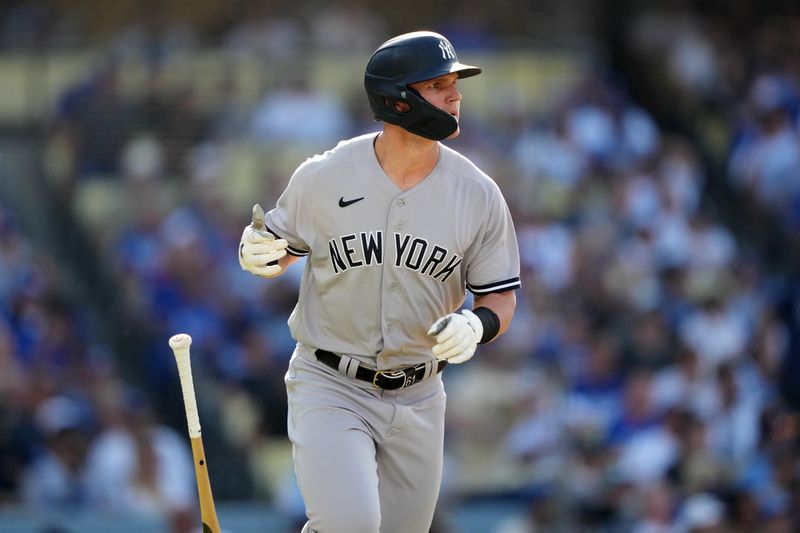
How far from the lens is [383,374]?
406 centimetres

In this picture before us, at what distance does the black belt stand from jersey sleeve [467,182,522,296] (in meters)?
0.35

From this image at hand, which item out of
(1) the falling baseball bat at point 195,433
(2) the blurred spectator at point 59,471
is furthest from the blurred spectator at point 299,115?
(1) the falling baseball bat at point 195,433

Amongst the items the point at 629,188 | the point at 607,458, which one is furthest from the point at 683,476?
the point at 629,188

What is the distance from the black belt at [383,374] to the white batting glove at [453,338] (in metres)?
0.32

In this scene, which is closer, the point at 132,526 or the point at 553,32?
the point at 132,526

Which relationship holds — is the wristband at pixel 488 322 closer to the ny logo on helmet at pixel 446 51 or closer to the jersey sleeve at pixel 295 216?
the jersey sleeve at pixel 295 216

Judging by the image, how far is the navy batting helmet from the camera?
3.94m

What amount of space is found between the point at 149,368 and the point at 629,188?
12.0 feet

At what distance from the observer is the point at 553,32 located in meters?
9.52

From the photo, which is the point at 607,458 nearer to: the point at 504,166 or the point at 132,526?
the point at 504,166

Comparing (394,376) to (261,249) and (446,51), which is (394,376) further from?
(446,51)

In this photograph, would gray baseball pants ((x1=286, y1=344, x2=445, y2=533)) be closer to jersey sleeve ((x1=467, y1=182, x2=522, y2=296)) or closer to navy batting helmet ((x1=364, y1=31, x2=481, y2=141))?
jersey sleeve ((x1=467, y1=182, x2=522, y2=296))

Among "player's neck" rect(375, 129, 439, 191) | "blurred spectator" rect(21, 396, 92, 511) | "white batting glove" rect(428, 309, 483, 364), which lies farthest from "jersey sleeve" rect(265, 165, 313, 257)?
"blurred spectator" rect(21, 396, 92, 511)

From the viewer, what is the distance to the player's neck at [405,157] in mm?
4070
